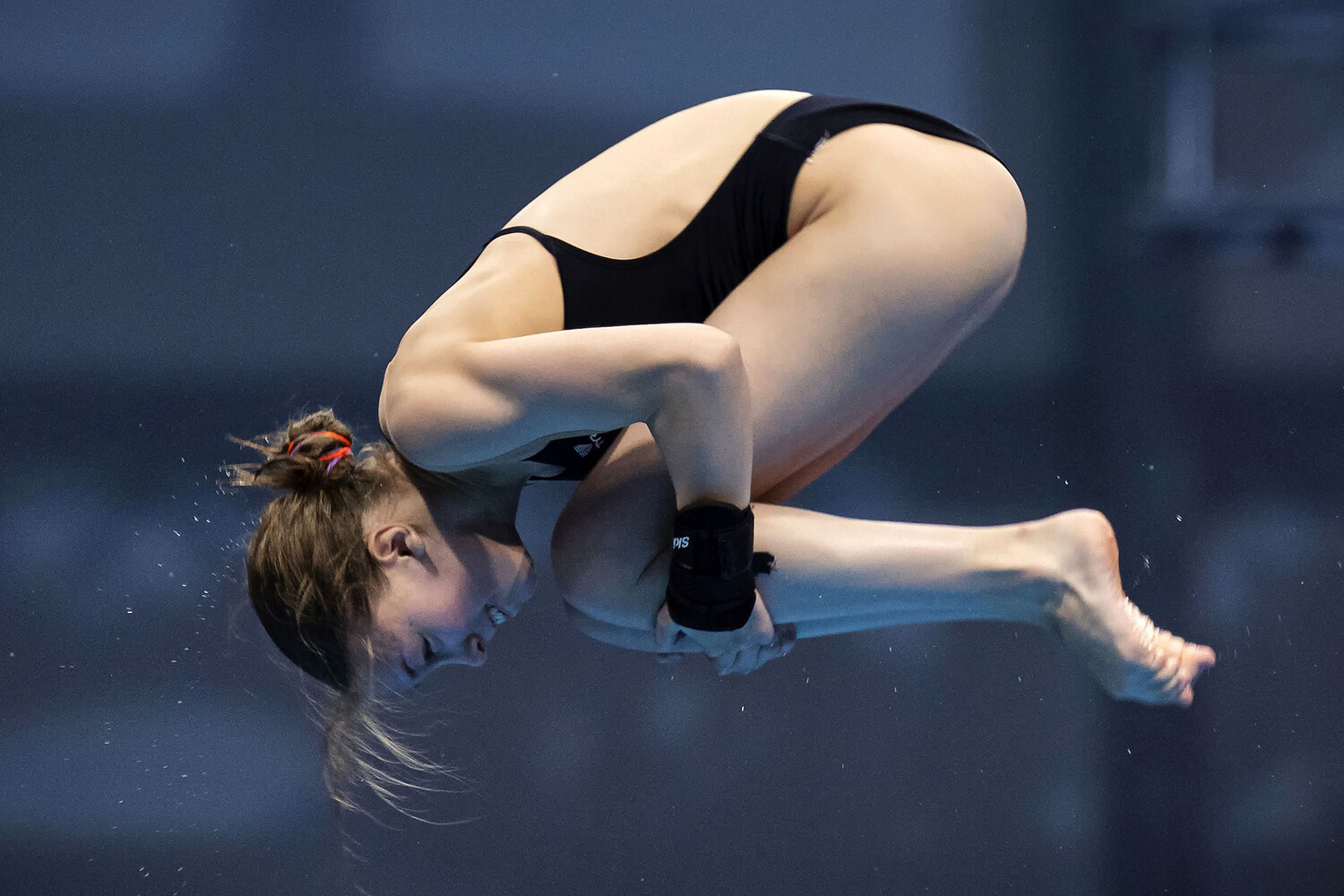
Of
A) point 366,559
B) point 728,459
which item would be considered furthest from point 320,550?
point 728,459

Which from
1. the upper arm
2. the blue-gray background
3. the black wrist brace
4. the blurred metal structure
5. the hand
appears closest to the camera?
the upper arm

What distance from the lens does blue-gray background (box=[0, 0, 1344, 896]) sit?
2631 millimetres

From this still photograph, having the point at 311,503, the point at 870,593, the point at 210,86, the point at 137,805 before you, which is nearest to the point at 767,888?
the point at 137,805

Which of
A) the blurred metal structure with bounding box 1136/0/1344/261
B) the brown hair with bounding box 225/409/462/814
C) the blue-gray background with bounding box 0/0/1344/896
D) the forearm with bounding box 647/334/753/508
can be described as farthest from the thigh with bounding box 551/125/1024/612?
the blurred metal structure with bounding box 1136/0/1344/261

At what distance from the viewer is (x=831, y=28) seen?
294cm

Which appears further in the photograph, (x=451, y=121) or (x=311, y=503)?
(x=451, y=121)

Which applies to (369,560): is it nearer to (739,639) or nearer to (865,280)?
(739,639)

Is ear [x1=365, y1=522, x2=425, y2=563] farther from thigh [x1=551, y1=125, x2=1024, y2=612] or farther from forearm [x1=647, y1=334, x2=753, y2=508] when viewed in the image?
forearm [x1=647, y1=334, x2=753, y2=508]

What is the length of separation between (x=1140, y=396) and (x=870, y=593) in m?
1.92

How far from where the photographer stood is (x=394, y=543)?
153cm

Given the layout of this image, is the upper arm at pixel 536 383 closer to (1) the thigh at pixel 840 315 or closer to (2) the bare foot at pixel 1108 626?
(1) the thigh at pixel 840 315

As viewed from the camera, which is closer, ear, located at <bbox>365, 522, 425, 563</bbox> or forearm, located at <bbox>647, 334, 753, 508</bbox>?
forearm, located at <bbox>647, 334, 753, 508</bbox>

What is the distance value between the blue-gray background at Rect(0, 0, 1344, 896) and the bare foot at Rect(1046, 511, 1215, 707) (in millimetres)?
1491

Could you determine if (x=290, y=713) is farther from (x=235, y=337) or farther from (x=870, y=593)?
(x=870, y=593)
